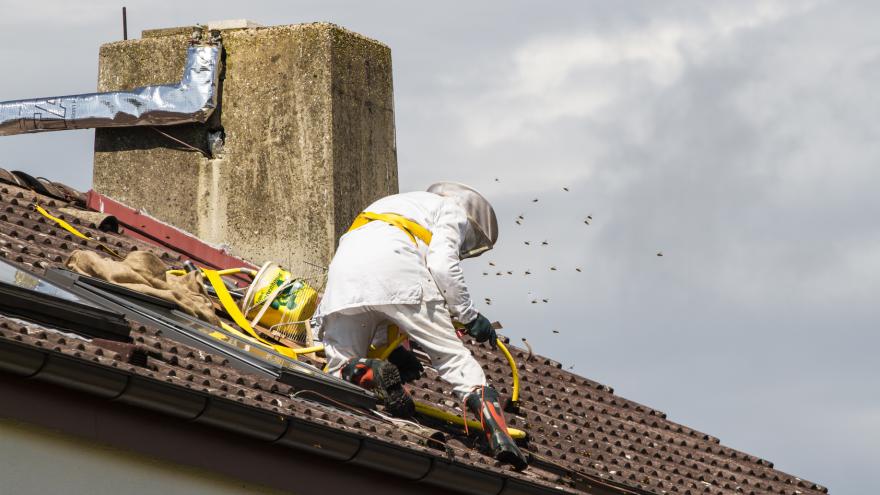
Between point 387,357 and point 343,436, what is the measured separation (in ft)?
7.75

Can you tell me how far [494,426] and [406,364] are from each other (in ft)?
3.36

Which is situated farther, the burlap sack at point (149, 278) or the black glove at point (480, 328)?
the burlap sack at point (149, 278)

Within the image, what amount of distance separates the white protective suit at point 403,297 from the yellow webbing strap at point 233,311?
572mm

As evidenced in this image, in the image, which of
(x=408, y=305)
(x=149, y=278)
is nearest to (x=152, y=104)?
(x=149, y=278)

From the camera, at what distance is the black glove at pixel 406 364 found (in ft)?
34.2

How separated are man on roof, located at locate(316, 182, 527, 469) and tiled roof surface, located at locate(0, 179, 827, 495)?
0.35m

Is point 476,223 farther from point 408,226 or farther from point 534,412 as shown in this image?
point 534,412

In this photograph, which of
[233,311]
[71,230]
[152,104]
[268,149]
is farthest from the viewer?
[152,104]

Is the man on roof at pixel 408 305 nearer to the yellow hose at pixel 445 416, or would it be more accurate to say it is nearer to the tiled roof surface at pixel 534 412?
the yellow hose at pixel 445 416

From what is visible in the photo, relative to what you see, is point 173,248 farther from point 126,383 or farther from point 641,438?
point 126,383

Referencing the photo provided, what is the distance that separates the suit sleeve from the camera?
9812 millimetres

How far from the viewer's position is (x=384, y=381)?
966 centimetres

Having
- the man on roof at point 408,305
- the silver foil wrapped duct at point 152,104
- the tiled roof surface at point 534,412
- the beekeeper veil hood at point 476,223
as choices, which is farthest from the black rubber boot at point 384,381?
the silver foil wrapped duct at point 152,104

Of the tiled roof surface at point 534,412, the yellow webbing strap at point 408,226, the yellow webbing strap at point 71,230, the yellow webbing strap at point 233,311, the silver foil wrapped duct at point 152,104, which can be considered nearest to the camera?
the tiled roof surface at point 534,412
